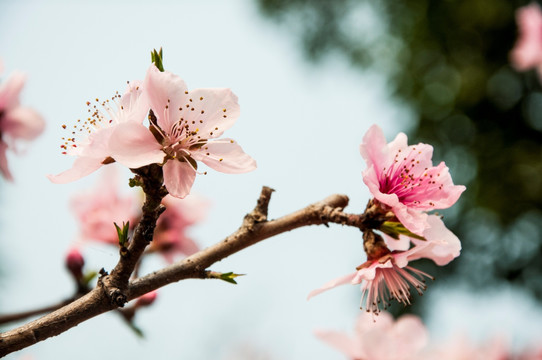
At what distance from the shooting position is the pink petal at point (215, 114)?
23.7 inches

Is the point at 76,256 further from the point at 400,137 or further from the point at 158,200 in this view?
the point at 400,137

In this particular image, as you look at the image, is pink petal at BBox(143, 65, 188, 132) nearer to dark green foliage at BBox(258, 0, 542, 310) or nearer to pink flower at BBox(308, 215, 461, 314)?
pink flower at BBox(308, 215, 461, 314)

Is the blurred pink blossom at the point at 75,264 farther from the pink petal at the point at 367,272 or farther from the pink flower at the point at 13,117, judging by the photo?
the pink petal at the point at 367,272

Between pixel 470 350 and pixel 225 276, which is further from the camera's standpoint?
pixel 470 350

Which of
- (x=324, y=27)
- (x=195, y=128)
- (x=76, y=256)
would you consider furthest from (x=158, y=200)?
(x=324, y=27)

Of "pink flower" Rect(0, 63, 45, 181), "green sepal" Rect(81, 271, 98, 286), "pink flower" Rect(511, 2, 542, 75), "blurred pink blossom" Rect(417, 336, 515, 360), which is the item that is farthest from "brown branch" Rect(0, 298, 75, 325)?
"pink flower" Rect(511, 2, 542, 75)

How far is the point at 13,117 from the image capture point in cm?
94

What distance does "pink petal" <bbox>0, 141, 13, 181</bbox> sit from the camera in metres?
0.81

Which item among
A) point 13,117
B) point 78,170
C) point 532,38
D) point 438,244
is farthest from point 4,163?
point 532,38

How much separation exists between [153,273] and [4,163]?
415mm

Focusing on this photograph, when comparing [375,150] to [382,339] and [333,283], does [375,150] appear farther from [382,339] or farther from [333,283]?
[382,339]

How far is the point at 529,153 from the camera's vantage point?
483 cm

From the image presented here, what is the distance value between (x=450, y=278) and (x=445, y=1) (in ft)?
9.25

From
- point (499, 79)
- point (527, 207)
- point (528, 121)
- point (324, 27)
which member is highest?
point (324, 27)
